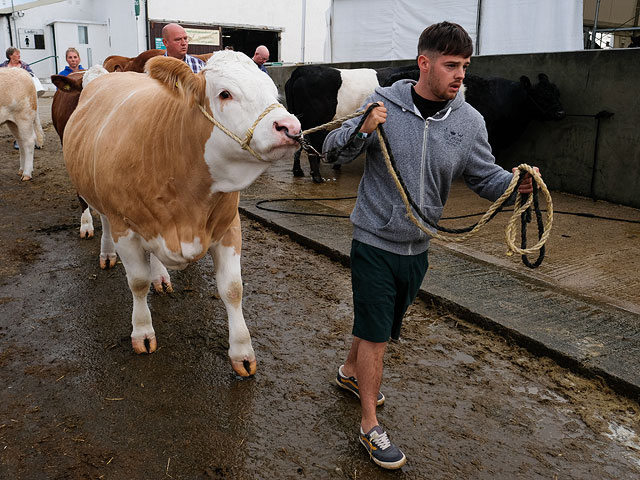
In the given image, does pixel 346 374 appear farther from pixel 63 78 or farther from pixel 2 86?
pixel 2 86

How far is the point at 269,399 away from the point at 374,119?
1.45m

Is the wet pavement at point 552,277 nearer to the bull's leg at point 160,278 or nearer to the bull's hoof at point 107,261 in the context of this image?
the bull's leg at point 160,278

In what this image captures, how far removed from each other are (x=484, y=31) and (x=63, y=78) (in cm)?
729

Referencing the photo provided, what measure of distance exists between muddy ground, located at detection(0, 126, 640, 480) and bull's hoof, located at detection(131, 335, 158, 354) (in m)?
0.04

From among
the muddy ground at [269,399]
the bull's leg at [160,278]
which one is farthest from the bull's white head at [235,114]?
the bull's leg at [160,278]

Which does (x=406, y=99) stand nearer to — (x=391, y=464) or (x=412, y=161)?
(x=412, y=161)

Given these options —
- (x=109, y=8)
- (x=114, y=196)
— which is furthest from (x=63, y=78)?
(x=109, y=8)

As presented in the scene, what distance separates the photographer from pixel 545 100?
706 centimetres

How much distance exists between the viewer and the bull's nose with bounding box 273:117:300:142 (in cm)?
220

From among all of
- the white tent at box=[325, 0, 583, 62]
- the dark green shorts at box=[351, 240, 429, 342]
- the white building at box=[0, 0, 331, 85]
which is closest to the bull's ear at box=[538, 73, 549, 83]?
the white tent at box=[325, 0, 583, 62]

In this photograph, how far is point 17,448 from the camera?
240cm

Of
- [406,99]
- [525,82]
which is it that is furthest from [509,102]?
[406,99]

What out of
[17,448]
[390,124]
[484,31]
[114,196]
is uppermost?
[484,31]

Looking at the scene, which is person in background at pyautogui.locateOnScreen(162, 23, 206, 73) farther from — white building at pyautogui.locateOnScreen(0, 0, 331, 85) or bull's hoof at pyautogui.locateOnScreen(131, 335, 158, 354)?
white building at pyautogui.locateOnScreen(0, 0, 331, 85)
